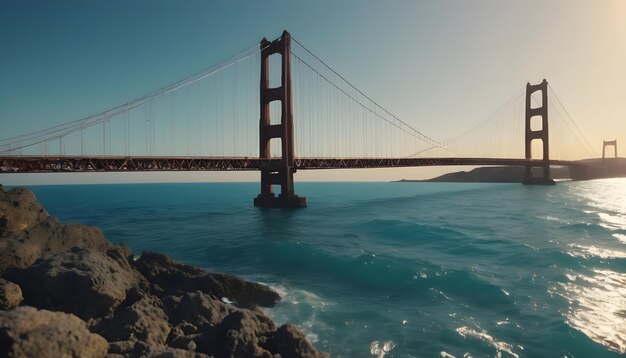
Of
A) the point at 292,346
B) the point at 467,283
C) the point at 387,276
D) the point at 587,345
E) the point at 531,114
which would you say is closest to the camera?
the point at 292,346

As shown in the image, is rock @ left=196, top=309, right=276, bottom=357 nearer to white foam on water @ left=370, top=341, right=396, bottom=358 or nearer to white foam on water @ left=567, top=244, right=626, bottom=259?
white foam on water @ left=370, top=341, right=396, bottom=358

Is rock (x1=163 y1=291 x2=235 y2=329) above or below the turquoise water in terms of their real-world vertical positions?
above

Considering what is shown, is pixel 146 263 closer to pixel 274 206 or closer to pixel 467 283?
pixel 467 283

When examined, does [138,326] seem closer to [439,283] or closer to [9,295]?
[9,295]

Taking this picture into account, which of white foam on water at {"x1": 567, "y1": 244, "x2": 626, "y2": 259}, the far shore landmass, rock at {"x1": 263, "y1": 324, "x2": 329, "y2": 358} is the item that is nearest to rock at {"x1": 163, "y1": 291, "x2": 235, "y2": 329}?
rock at {"x1": 263, "y1": 324, "x2": 329, "y2": 358}

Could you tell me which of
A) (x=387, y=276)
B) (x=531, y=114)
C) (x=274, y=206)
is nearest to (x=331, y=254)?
(x=387, y=276)

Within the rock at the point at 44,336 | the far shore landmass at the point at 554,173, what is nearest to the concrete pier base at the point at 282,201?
the rock at the point at 44,336
